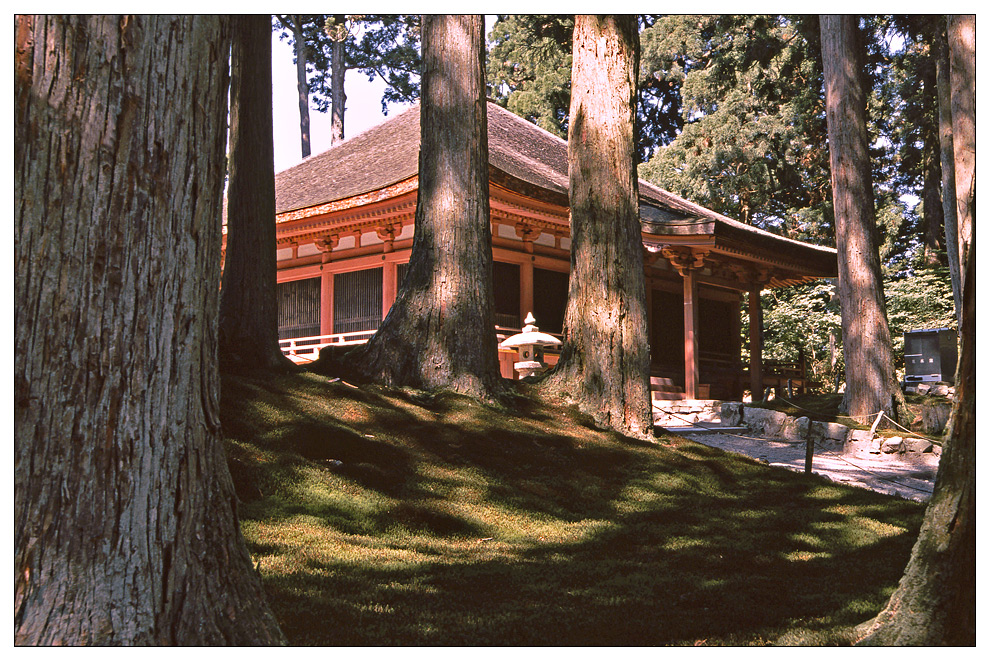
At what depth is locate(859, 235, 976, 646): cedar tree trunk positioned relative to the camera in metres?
2.56

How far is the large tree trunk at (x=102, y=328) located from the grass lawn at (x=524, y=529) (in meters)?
0.91

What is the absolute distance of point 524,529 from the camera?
211 inches

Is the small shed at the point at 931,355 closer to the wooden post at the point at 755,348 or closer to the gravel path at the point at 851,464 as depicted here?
the wooden post at the point at 755,348

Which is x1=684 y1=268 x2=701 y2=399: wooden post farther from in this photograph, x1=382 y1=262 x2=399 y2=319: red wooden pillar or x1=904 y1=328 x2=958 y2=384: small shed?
x1=904 y1=328 x2=958 y2=384: small shed

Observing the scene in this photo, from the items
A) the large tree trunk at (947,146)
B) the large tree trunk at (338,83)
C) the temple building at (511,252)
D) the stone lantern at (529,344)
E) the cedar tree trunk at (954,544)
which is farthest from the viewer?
the large tree trunk at (338,83)

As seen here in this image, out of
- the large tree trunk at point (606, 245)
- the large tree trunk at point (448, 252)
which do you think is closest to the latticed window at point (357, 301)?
the large tree trunk at point (448, 252)

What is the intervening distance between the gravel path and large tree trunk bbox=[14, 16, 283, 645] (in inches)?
262

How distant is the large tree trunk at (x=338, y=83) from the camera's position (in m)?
29.0

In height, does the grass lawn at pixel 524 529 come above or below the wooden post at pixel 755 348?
below

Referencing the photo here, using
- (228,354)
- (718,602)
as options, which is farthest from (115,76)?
(228,354)

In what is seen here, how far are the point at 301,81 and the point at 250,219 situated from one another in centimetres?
2339

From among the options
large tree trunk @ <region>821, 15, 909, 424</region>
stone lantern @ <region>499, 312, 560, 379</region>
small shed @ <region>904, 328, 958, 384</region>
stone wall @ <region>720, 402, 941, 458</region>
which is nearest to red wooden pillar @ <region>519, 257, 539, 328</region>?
stone lantern @ <region>499, 312, 560, 379</region>

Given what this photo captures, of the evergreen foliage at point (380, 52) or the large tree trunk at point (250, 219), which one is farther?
the evergreen foliage at point (380, 52)

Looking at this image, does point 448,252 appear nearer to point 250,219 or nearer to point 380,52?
point 250,219
